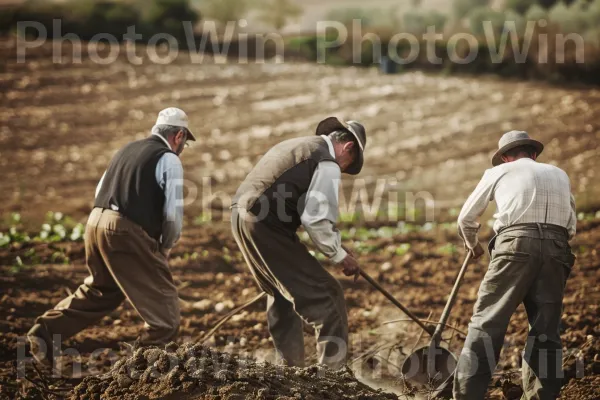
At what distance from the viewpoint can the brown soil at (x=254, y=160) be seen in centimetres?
624

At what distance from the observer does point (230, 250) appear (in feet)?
29.2

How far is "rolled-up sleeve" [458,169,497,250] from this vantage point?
4.81 metres

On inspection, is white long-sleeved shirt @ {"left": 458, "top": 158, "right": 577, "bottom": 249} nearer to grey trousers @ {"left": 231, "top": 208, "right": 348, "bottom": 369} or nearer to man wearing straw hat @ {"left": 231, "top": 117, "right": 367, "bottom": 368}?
man wearing straw hat @ {"left": 231, "top": 117, "right": 367, "bottom": 368}

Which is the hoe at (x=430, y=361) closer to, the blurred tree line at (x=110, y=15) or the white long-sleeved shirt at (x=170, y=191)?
the white long-sleeved shirt at (x=170, y=191)

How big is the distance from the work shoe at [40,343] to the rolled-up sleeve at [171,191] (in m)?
1.06

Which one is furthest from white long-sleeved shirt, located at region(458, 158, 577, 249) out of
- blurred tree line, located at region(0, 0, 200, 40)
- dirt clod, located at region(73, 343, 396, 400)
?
blurred tree line, located at region(0, 0, 200, 40)

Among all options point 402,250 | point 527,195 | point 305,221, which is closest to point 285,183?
point 305,221

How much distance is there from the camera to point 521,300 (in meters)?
4.69

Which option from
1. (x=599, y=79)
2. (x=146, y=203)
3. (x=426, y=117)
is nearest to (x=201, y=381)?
(x=146, y=203)

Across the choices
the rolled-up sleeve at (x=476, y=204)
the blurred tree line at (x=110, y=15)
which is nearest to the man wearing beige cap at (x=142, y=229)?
the rolled-up sleeve at (x=476, y=204)

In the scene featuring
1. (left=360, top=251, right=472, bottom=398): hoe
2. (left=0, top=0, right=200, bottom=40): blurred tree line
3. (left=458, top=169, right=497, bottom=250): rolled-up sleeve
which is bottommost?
(left=360, top=251, right=472, bottom=398): hoe

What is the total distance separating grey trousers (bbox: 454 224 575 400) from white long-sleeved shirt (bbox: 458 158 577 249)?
0.06m

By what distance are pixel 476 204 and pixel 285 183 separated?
1121 mm

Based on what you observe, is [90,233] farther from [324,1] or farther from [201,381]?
[324,1]
